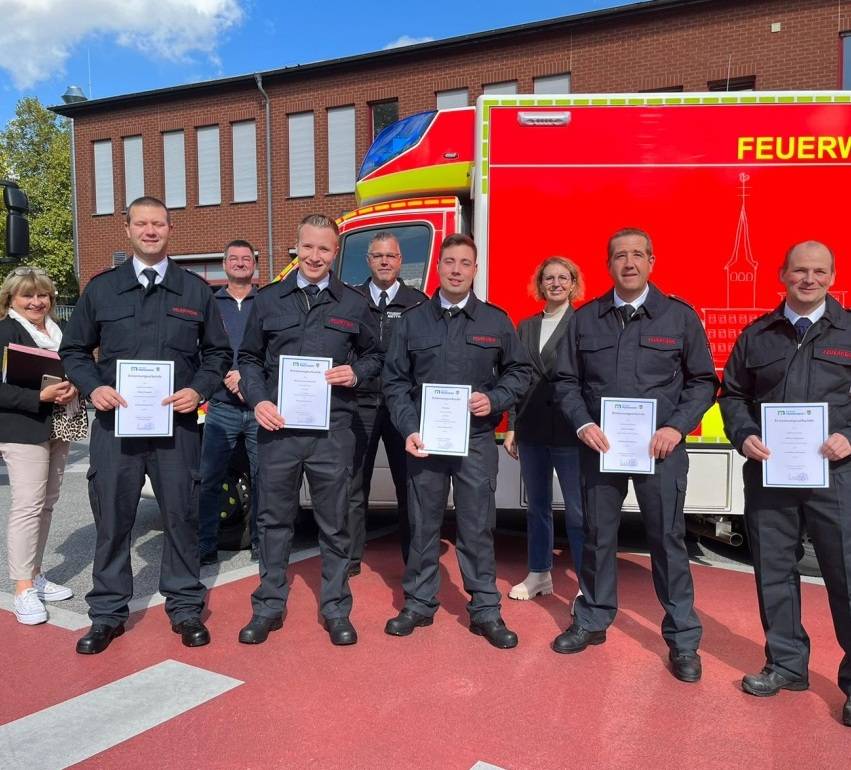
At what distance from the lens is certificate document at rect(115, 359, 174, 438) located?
138 inches

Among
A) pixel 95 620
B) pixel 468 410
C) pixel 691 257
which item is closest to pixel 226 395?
pixel 95 620

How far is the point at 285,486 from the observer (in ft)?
12.2

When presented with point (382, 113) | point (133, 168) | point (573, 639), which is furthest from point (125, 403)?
point (133, 168)

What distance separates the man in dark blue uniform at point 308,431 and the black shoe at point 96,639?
2.17 ft

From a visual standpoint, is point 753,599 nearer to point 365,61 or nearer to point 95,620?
point 95,620

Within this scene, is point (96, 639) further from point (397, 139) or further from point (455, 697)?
point (397, 139)

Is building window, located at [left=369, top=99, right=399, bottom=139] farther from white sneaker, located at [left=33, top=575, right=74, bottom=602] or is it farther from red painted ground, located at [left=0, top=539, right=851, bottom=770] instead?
red painted ground, located at [left=0, top=539, right=851, bottom=770]

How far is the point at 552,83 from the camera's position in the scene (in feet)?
52.2

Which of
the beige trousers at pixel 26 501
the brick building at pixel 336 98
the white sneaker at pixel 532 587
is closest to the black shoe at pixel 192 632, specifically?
the beige trousers at pixel 26 501

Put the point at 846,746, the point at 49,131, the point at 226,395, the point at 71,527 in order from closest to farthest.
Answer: the point at 846,746, the point at 226,395, the point at 71,527, the point at 49,131

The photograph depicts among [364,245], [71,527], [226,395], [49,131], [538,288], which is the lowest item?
[71,527]

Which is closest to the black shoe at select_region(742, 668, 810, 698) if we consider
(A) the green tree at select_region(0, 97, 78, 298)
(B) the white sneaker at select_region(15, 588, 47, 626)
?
(B) the white sneaker at select_region(15, 588, 47, 626)

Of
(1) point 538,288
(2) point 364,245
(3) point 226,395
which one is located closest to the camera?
(1) point 538,288

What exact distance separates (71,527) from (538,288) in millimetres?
4553
